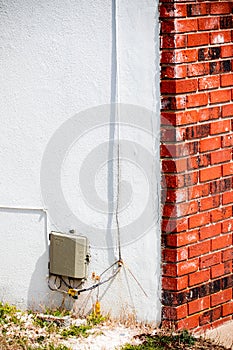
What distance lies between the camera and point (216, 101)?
5.99 metres

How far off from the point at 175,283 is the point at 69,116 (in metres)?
1.27

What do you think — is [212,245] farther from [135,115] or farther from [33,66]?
[33,66]

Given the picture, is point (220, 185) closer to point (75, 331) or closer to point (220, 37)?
point (220, 37)

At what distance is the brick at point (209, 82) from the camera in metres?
5.86

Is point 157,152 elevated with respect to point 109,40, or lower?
lower

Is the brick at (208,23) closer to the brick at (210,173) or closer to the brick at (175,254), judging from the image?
the brick at (210,173)

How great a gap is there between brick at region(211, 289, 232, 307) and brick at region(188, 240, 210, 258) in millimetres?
322

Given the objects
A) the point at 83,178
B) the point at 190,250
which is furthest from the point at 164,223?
the point at 83,178

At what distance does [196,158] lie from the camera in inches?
232

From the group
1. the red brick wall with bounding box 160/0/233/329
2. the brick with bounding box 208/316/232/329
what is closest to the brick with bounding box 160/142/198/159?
the red brick wall with bounding box 160/0/233/329

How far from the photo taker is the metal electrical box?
240 inches

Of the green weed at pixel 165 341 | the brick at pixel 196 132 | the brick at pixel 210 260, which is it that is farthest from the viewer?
the brick at pixel 210 260

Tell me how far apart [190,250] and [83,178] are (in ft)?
2.72

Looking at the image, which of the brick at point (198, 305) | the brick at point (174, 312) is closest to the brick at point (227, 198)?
the brick at point (198, 305)
